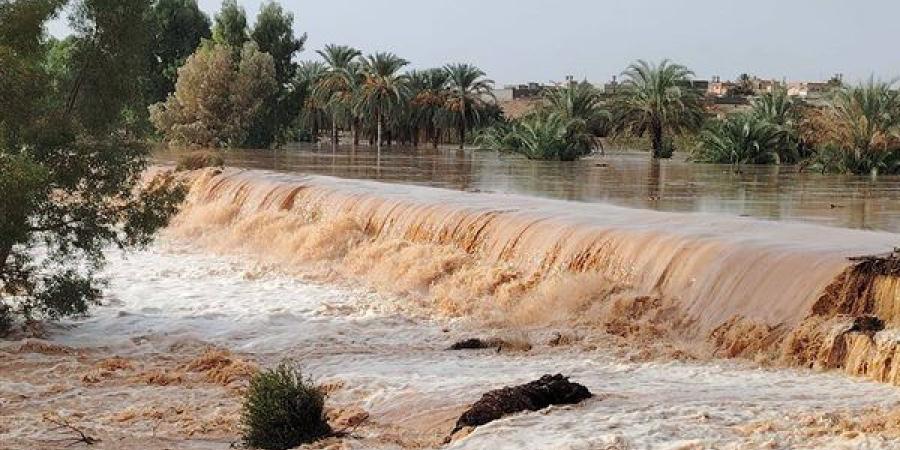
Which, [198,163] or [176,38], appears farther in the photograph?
[176,38]

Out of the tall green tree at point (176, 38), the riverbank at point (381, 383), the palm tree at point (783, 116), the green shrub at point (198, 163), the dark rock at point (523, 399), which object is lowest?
the riverbank at point (381, 383)

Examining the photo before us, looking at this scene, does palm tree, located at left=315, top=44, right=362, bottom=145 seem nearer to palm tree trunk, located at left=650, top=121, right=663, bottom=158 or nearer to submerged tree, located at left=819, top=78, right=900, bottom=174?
palm tree trunk, located at left=650, top=121, right=663, bottom=158

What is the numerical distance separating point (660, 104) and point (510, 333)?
28717mm

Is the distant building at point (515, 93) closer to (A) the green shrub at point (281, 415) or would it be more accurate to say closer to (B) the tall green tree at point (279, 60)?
(B) the tall green tree at point (279, 60)

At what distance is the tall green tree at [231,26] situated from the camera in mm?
52812

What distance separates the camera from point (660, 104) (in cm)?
3869

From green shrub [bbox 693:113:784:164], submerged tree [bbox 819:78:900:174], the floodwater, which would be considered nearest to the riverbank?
the floodwater

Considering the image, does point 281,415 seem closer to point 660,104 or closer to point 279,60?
point 660,104

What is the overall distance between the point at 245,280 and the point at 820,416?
1068 centimetres

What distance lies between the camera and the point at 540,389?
7.23 m

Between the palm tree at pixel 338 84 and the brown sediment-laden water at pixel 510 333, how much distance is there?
38854mm

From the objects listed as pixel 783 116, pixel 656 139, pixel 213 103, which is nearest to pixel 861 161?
pixel 783 116

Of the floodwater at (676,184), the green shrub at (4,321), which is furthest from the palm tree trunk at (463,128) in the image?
the green shrub at (4,321)

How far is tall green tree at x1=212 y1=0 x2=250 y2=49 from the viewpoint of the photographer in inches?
2079
